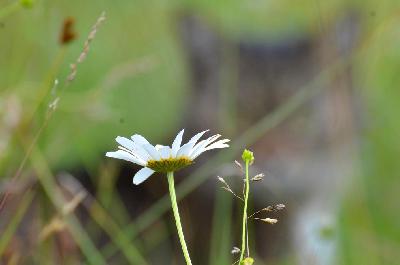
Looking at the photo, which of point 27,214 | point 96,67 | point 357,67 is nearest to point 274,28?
point 357,67

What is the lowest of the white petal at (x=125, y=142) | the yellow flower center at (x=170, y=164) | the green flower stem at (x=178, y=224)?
the green flower stem at (x=178, y=224)

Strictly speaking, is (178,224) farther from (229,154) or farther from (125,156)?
(229,154)

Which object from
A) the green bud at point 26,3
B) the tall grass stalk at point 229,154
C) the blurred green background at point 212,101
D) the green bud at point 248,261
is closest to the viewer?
the green bud at point 248,261

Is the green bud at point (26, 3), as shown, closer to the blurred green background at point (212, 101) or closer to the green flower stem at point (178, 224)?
the green flower stem at point (178, 224)

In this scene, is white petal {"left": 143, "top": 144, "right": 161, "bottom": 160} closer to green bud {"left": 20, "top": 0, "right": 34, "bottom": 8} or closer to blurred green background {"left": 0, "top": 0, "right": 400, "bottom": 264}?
green bud {"left": 20, "top": 0, "right": 34, "bottom": 8}

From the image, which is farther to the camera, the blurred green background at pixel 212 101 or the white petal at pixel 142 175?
the blurred green background at pixel 212 101

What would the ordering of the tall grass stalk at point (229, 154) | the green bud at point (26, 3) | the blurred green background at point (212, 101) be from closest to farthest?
1. the green bud at point (26, 3)
2. the tall grass stalk at point (229, 154)
3. the blurred green background at point (212, 101)

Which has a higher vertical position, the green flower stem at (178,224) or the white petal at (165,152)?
the white petal at (165,152)

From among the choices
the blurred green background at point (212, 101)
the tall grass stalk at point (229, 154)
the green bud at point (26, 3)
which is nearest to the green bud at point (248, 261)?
the green bud at point (26, 3)

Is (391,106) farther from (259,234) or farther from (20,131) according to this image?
(20,131)
